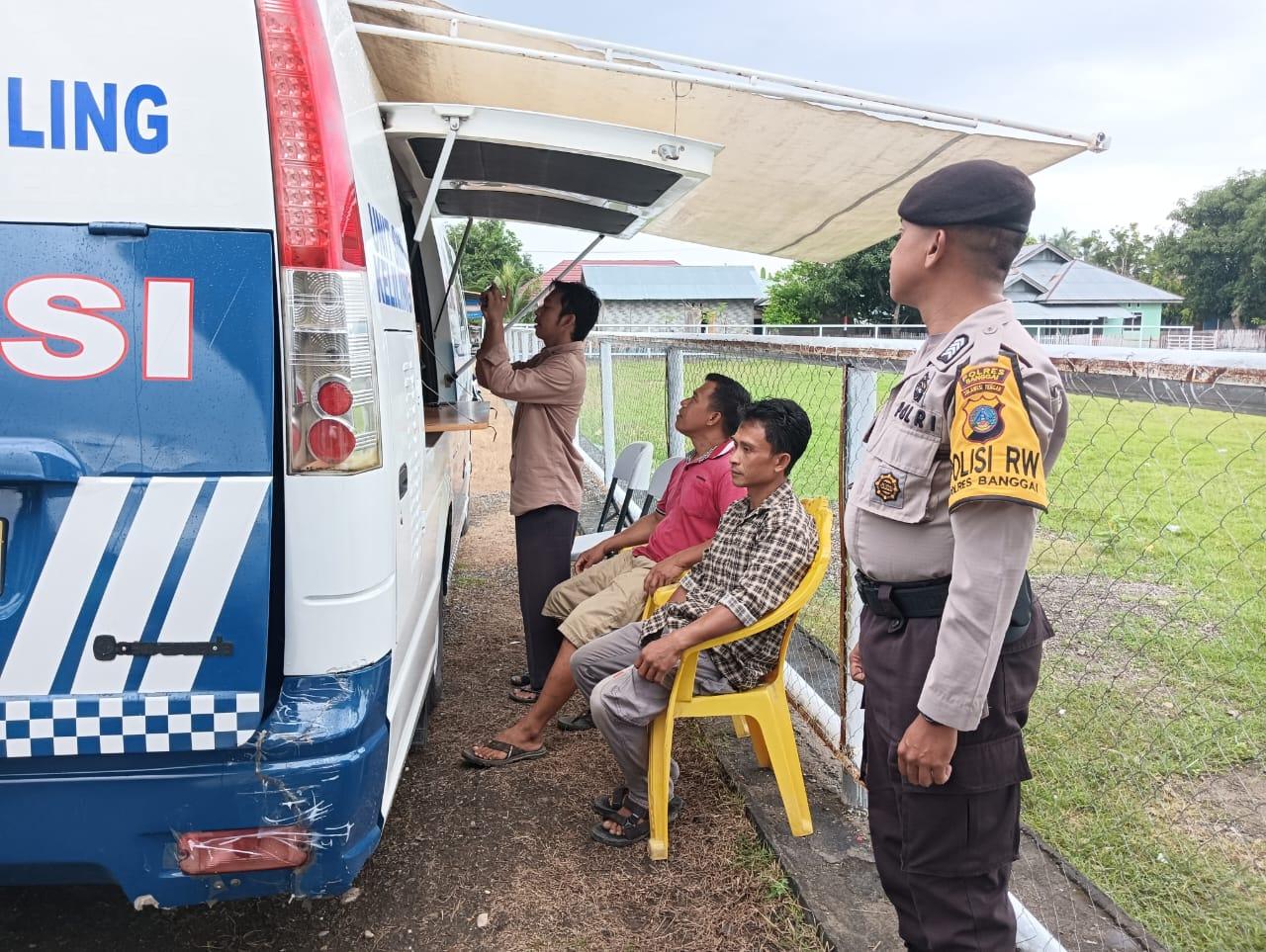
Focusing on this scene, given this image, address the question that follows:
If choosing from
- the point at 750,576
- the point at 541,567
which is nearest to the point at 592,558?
the point at 541,567

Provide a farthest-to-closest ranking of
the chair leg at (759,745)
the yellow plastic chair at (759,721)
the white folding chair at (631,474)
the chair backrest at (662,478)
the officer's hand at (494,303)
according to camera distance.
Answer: the white folding chair at (631,474), the chair backrest at (662,478), the officer's hand at (494,303), the chair leg at (759,745), the yellow plastic chair at (759,721)

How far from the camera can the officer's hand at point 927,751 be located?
156 cm

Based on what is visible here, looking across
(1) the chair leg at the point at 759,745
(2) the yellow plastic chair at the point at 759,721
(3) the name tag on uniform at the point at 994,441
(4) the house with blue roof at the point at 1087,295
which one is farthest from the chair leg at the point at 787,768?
(4) the house with blue roof at the point at 1087,295

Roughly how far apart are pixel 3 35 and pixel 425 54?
3.77ft

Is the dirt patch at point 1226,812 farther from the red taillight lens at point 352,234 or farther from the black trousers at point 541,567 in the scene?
the red taillight lens at point 352,234

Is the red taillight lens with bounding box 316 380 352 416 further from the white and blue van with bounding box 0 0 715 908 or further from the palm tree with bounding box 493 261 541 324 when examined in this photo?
the palm tree with bounding box 493 261 541 324

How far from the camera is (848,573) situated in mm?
3125

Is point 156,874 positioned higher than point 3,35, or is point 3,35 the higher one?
point 3,35

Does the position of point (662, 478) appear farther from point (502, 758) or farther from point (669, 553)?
point (502, 758)

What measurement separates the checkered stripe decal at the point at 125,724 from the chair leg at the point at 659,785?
54.9 inches

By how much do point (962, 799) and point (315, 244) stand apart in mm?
1635

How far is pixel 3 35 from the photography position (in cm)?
165

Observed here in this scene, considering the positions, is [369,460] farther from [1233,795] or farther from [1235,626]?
[1235,626]

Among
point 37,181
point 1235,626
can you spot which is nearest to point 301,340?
point 37,181
